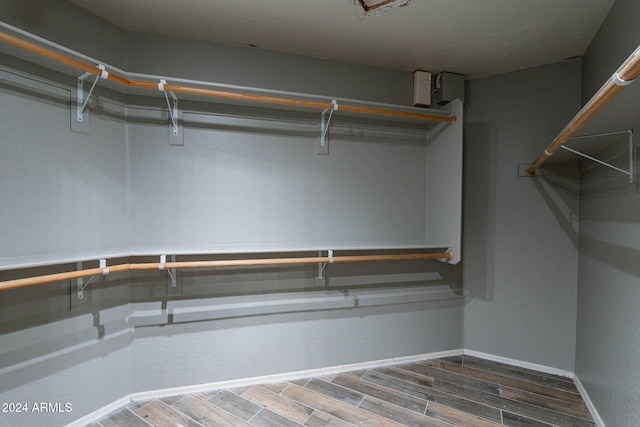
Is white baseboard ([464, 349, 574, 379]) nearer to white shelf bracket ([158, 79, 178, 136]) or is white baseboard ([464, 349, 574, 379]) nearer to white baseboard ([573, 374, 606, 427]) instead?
white baseboard ([573, 374, 606, 427])

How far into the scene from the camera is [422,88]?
96.0 inches

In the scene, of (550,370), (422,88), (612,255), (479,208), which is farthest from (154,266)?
(550,370)

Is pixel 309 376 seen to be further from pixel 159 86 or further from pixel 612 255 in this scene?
pixel 159 86

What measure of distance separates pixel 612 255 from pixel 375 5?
1816 millimetres

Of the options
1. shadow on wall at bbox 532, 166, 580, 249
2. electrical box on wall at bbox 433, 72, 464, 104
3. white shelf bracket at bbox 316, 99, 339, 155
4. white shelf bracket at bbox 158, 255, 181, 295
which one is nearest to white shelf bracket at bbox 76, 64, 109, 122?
white shelf bracket at bbox 158, 255, 181, 295

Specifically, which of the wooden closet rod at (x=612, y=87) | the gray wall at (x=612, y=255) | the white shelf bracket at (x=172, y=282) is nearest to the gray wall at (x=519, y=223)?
the gray wall at (x=612, y=255)

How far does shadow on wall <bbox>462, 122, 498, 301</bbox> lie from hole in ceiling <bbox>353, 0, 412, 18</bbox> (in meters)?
1.25

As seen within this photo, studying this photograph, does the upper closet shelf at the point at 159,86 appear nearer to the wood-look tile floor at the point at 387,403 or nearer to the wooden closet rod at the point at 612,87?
the wooden closet rod at the point at 612,87

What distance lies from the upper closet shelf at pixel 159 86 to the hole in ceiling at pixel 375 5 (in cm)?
53

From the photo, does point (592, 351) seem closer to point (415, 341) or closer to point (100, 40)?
point (415, 341)

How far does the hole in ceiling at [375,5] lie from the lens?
1659mm

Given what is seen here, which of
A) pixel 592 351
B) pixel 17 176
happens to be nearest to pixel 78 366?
pixel 17 176

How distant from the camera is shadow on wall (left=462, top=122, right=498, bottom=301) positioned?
8.18 feet

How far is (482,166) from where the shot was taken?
2518 millimetres
